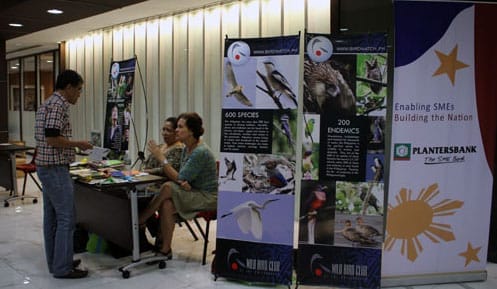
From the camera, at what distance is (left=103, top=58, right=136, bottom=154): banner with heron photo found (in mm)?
4172

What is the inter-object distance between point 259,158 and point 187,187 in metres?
0.85

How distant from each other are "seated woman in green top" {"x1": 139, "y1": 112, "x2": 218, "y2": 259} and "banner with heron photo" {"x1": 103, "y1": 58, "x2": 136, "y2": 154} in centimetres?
49

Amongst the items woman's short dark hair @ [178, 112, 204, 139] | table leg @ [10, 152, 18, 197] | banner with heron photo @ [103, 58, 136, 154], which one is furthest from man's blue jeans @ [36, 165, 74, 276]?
table leg @ [10, 152, 18, 197]

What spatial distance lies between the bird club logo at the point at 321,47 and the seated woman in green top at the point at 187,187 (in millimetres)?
1248

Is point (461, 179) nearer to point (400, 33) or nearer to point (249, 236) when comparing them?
point (400, 33)

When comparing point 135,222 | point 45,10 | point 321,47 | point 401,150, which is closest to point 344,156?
point 401,150

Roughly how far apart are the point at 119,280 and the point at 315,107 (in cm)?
197

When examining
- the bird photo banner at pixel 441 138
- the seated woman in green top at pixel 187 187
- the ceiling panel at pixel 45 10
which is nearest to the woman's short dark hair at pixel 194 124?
the seated woman in green top at pixel 187 187

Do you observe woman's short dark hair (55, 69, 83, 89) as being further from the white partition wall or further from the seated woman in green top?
the white partition wall

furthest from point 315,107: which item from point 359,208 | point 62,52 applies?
point 62,52

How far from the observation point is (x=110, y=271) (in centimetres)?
384

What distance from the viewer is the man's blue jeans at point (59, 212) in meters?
3.46

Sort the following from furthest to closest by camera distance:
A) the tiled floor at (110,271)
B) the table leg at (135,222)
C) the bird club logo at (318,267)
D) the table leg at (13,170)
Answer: the table leg at (13,170) < the table leg at (135,222) < the tiled floor at (110,271) < the bird club logo at (318,267)

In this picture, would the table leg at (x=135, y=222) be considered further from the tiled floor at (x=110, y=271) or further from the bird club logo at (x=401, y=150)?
the bird club logo at (x=401, y=150)
